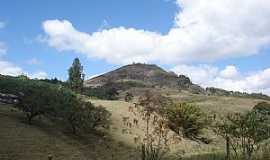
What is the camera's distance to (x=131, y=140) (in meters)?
49.6

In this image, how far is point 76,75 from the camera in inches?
3066

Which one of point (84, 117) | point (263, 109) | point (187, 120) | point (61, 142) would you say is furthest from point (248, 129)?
point (187, 120)

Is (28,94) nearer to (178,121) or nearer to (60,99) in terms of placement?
(60,99)

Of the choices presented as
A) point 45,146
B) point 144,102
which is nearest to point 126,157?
point 45,146

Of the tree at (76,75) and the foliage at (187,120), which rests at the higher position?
the tree at (76,75)

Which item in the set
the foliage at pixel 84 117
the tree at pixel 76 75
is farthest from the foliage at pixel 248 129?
the tree at pixel 76 75

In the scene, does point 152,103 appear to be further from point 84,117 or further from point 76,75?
point 76,75

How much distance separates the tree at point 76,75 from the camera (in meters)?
76.8

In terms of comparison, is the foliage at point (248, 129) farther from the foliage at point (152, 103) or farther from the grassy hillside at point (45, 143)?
the grassy hillside at point (45, 143)

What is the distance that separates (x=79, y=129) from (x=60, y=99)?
3.99 meters

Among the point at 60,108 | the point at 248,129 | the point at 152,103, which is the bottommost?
the point at 248,129

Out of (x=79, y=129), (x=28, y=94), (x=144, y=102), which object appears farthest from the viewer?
(x=79, y=129)

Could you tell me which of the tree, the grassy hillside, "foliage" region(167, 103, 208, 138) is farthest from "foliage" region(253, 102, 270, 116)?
the tree

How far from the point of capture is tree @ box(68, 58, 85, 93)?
7675 centimetres
